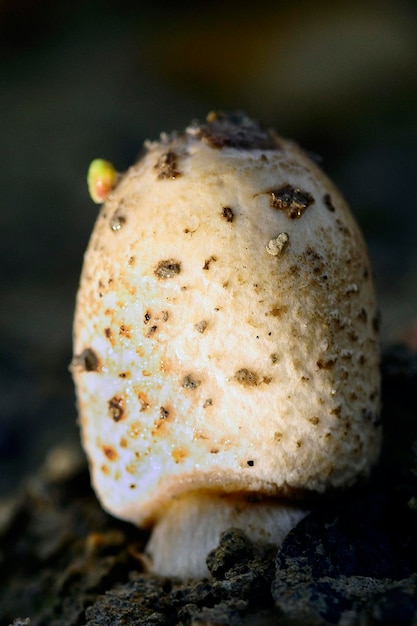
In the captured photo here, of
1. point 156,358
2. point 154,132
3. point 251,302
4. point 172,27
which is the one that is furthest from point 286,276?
point 172,27

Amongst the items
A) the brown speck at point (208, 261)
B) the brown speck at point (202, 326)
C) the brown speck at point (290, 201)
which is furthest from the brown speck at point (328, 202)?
the brown speck at point (202, 326)

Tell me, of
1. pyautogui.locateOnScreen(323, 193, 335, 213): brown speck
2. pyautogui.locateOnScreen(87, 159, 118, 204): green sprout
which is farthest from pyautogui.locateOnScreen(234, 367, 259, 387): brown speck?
pyautogui.locateOnScreen(87, 159, 118, 204): green sprout

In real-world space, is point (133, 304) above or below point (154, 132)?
below

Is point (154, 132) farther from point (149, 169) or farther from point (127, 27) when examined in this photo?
point (149, 169)

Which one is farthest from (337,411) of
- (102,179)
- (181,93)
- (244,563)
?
(181,93)

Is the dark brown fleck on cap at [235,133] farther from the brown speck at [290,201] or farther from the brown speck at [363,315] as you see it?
the brown speck at [363,315]

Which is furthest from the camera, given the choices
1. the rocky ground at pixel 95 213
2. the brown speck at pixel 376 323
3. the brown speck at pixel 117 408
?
the brown speck at pixel 376 323

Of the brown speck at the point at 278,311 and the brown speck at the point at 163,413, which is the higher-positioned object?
the brown speck at the point at 278,311

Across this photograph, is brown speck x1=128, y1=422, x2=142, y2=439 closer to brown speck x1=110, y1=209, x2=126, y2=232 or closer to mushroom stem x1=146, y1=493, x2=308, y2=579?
mushroom stem x1=146, y1=493, x2=308, y2=579
